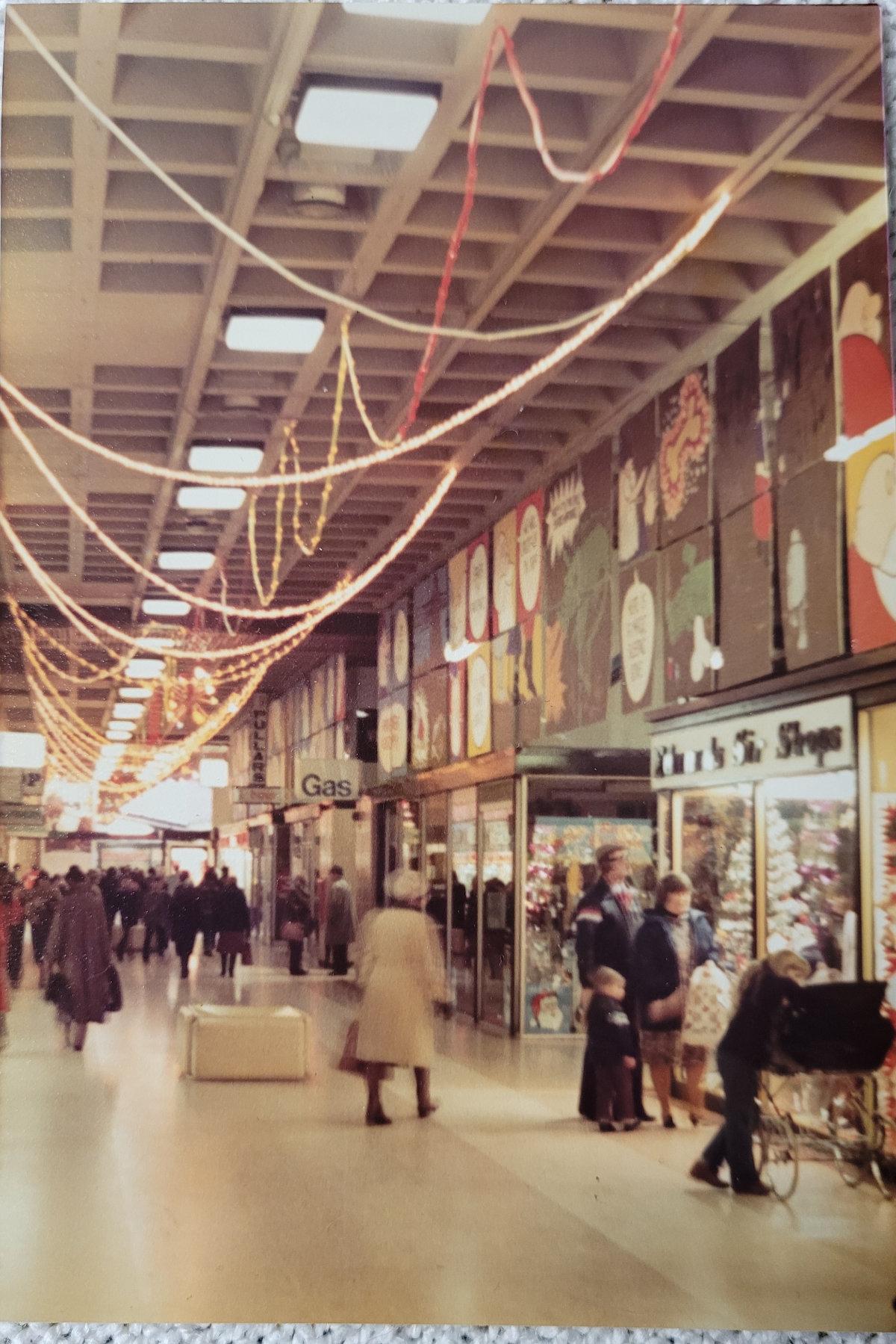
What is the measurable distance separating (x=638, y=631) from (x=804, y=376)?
189 centimetres

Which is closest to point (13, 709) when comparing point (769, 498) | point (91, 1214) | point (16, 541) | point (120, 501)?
point (16, 541)

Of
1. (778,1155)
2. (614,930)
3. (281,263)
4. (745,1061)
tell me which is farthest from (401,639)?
(778,1155)

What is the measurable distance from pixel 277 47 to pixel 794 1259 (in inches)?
185

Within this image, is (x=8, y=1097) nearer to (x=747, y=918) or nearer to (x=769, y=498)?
(x=747, y=918)

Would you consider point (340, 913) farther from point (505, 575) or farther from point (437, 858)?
point (505, 575)

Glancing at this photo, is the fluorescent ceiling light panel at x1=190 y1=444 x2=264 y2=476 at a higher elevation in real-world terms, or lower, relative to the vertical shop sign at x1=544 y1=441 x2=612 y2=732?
higher

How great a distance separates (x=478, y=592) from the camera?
7992 millimetres

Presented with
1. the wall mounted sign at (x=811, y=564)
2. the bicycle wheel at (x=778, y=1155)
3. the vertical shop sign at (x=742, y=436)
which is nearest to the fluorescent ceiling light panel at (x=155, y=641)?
the vertical shop sign at (x=742, y=436)

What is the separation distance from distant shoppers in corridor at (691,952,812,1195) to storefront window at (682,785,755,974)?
1.45ft

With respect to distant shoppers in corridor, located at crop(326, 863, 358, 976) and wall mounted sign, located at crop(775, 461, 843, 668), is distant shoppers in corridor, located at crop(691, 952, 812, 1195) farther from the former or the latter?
distant shoppers in corridor, located at crop(326, 863, 358, 976)

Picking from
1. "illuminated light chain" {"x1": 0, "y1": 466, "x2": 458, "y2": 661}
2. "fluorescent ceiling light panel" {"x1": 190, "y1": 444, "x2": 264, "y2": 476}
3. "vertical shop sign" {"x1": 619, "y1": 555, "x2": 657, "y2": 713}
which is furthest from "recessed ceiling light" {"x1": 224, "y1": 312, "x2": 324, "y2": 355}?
"vertical shop sign" {"x1": 619, "y1": 555, "x2": 657, "y2": 713}

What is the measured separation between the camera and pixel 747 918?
22.6ft

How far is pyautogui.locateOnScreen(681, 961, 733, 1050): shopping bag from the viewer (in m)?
6.32

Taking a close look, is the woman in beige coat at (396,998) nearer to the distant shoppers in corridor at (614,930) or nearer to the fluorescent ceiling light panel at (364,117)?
the distant shoppers in corridor at (614,930)
